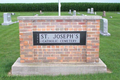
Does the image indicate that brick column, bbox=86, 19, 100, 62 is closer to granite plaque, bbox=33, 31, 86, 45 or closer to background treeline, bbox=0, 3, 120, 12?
granite plaque, bbox=33, 31, 86, 45

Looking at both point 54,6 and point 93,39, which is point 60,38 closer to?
point 93,39

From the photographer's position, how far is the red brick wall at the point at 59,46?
545 centimetres

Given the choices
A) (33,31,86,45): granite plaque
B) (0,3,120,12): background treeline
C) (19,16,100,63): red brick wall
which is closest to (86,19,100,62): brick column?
(19,16,100,63): red brick wall

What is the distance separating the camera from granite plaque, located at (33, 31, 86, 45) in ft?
18.1

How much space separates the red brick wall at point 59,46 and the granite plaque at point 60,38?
84mm

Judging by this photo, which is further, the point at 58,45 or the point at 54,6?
the point at 54,6

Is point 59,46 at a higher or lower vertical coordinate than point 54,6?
lower

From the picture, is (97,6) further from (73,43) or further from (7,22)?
(73,43)

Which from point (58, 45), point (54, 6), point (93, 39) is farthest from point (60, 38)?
point (54, 6)

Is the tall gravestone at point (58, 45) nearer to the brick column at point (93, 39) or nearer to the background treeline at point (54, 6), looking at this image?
the brick column at point (93, 39)

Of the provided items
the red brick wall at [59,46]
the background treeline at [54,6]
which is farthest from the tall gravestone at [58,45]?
the background treeline at [54,6]

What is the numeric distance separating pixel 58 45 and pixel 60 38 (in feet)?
0.66

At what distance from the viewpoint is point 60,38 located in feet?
18.2

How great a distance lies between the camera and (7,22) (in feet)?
62.4
